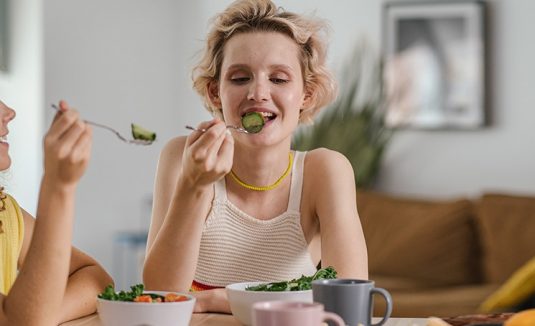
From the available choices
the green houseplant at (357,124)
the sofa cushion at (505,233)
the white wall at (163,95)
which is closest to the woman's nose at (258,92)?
the sofa cushion at (505,233)

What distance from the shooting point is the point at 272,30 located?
2.02 metres

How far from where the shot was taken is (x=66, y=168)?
1.16 m

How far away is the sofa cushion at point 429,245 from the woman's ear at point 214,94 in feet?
8.43

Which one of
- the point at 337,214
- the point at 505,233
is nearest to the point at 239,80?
the point at 337,214

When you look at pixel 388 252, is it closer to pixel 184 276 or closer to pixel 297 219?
pixel 297 219

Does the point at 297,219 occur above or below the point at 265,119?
below

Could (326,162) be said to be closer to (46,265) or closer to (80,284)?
(80,284)

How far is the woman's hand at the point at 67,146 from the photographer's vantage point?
3.77 ft

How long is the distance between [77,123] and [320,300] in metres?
0.43

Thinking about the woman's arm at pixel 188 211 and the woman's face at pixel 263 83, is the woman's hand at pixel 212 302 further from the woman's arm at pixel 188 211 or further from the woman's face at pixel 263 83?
the woman's face at pixel 263 83

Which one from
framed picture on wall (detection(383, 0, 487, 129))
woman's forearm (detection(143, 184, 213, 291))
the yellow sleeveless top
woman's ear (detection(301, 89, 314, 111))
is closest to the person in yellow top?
the yellow sleeveless top

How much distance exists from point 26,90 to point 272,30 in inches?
121

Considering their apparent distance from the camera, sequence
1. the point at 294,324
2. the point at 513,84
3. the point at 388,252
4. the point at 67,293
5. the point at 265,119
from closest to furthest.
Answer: the point at 294,324
the point at 67,293
the point at 265,119
the point at 388,252
the point at 513,84

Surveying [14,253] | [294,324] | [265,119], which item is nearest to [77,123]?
[294,324]
